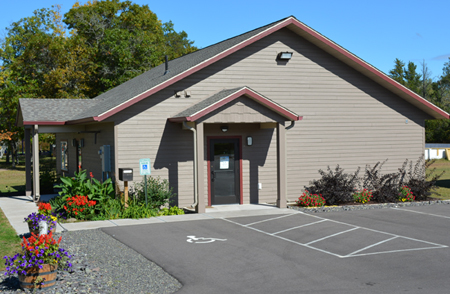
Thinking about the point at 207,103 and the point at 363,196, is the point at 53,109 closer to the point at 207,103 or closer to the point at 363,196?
the point at 207,103

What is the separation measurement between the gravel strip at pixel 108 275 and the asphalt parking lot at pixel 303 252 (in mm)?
266

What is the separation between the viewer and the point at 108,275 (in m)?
7.89

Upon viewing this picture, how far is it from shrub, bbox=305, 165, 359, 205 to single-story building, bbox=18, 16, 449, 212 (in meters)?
1.00

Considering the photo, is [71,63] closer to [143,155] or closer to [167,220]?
[143,155]

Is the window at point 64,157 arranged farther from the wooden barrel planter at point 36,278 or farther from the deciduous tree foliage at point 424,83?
the deciduous tree foliage at point 424,83

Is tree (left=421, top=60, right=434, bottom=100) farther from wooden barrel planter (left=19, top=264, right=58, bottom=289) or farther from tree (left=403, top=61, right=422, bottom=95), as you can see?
wooden barrel planter (left=19, top=264, right=58, bottom=289)

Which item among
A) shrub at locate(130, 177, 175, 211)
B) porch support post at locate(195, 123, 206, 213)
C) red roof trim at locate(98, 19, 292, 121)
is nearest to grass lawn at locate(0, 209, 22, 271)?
shrub at locate(130, 177, 175, 211)

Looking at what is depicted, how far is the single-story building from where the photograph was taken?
14820 mm

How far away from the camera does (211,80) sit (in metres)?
16.0

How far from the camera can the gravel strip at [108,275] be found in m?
7.21

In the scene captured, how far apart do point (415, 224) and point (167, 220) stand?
22.0 ft

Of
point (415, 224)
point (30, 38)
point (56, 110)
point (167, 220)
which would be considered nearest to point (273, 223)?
point (167, 220)

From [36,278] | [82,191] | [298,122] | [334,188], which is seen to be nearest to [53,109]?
[82,191]

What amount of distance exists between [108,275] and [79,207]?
5.91 metres
